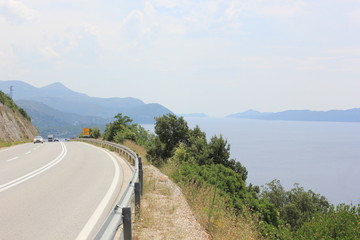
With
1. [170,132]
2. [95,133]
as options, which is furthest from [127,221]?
[95,133]

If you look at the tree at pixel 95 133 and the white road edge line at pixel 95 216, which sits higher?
the white road edge line at pixel 95 216

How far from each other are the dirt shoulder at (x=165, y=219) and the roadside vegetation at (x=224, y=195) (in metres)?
0.49

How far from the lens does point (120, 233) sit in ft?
18.1

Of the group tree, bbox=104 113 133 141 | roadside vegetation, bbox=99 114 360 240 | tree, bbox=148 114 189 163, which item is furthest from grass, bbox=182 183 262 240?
tree, bbox=104 113 133 141

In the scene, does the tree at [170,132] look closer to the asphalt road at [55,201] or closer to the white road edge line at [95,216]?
the asphalt road at [55,201]

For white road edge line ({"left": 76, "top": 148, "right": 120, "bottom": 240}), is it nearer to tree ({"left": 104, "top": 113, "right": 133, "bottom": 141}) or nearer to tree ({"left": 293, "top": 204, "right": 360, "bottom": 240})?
tree ({"left": 293, "top": 204, "right": 360, "bottom": 240})

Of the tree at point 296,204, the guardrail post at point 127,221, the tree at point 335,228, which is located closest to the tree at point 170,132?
the tree at point 335,228

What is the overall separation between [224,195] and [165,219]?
6.62 m

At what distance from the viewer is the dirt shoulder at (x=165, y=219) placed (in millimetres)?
5719

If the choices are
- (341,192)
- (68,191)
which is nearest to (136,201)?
(68,191)

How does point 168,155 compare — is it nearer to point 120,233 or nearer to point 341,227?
point 341,227

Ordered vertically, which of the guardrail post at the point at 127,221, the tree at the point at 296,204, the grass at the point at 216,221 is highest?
the guardrail post at the point at 127,221

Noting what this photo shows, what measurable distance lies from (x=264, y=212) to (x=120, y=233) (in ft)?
49.3

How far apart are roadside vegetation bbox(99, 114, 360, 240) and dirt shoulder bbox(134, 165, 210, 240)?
492 mm
